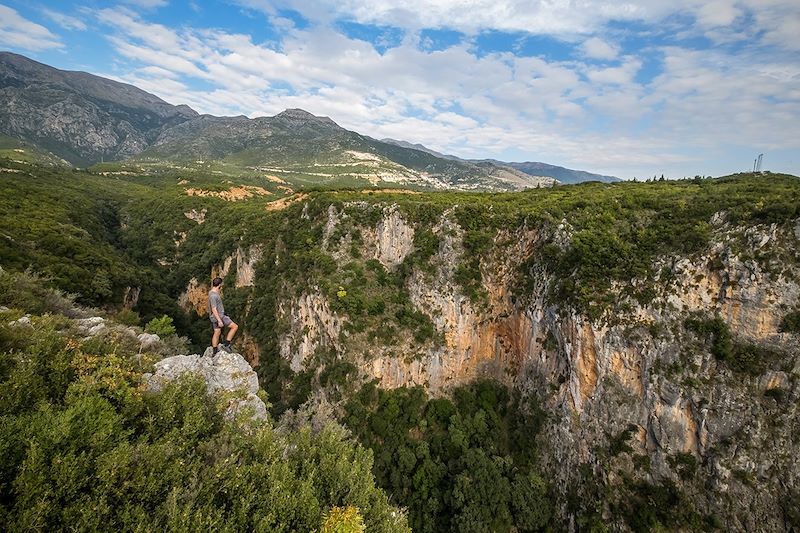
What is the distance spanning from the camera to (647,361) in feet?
95.2

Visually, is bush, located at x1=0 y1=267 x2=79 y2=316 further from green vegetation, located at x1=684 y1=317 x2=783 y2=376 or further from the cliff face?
green vegetation, located at x1=684 y1=317 x2=783 y2=376

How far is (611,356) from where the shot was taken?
3039 centimetres

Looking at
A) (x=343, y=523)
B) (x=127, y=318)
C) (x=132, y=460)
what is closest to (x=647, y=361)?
(x=343, y=523)

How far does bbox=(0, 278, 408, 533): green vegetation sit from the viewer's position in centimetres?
806

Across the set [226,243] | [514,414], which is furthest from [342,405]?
[226,243]

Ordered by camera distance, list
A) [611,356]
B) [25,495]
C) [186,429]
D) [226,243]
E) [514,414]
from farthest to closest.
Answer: [226,243] → [514,414] → [611,356] → [186,429] → [25,495]

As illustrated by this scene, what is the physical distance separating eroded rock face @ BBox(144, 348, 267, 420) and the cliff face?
2137 centimetres

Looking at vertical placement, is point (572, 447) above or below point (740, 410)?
below

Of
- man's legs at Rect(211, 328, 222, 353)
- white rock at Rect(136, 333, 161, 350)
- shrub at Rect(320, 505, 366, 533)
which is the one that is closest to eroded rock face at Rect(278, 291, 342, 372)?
white rock at Rect(136, 333, 161, 350)

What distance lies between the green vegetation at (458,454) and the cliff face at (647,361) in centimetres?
175

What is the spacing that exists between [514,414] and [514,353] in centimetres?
594

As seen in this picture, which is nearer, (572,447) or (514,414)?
(572,447)

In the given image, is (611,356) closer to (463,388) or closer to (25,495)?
(463,388)

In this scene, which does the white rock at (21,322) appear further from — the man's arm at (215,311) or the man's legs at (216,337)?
the man's legs at (216,337)
